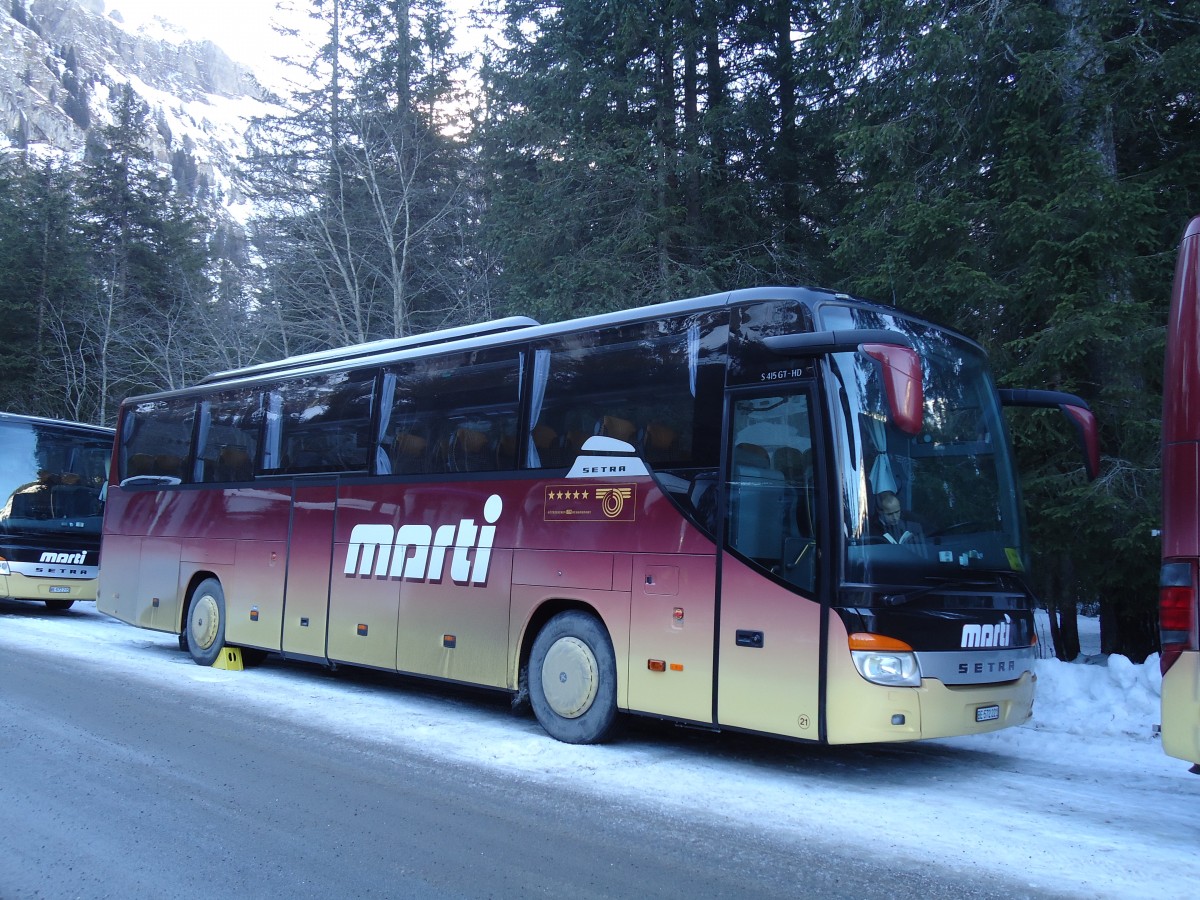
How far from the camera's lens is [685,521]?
7074mm

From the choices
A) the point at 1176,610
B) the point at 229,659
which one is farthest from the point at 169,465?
the point at 1176,610

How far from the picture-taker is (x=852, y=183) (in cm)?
1561

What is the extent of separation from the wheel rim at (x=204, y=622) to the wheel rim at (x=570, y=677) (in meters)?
5.81

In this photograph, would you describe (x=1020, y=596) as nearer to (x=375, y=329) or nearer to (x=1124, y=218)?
(x=1124, y=218)

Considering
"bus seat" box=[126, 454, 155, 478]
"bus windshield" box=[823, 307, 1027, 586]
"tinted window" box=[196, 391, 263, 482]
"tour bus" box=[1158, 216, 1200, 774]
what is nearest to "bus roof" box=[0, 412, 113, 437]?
"bus seat" box=[126, 454, 155, 478]

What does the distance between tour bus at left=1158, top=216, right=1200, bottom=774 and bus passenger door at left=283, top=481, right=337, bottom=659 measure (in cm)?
780

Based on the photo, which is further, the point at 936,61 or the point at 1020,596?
the point at 936,61

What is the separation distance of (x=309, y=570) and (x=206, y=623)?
2425 mm

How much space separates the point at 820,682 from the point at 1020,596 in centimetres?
178

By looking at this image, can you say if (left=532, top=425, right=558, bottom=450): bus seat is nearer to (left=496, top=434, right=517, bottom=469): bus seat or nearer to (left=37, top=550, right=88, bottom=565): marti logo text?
(left=496, top=434, right=517, bottom=469): bus seat

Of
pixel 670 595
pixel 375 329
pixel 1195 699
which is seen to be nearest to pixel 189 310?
pixel 375 329

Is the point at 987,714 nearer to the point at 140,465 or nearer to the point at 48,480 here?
the point at 140,465

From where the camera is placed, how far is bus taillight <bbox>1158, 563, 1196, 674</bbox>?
5.02m

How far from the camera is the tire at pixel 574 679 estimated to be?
7.55 metres
